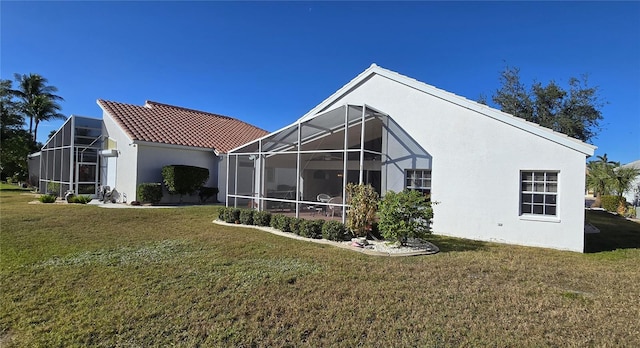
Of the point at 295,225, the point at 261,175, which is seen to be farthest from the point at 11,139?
the point at 295,225

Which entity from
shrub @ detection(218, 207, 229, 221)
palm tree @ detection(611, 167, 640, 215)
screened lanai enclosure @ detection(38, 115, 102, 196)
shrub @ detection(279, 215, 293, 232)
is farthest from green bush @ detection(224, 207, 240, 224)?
palm tree @ detection(611, 167, 640, 215)

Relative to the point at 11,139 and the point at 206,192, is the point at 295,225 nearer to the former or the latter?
the point at 206,192

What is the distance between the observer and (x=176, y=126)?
73.3 ft

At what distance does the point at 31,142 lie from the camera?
3684 cm

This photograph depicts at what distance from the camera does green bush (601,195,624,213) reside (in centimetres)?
2522

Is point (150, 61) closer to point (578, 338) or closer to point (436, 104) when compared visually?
point (436, 104)

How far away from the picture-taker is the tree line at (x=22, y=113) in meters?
35.4

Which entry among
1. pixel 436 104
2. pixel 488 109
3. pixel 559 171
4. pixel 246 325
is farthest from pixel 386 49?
pixel 246 325

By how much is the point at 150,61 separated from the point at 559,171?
19.7 m

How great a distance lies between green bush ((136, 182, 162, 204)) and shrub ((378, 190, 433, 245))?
14026 mm

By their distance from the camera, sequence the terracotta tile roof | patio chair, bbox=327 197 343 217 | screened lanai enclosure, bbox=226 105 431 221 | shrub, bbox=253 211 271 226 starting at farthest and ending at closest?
1. the terracotta tile roof
2. shrub, bbox=253 211 271 226
3. screened lanai enclosure, bbox=226 105 431 221
4. patio chair, bbox=327 197 343 217

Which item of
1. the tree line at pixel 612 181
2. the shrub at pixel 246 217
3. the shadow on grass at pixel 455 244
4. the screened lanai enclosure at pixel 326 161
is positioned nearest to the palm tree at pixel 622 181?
the tree line at pixel 612 181

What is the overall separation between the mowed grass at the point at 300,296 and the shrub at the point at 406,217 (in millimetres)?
1048

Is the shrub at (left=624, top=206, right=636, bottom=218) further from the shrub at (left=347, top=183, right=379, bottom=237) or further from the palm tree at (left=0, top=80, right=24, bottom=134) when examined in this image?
the palm tree at (left=0, top=80, right=24, bottom=134)
